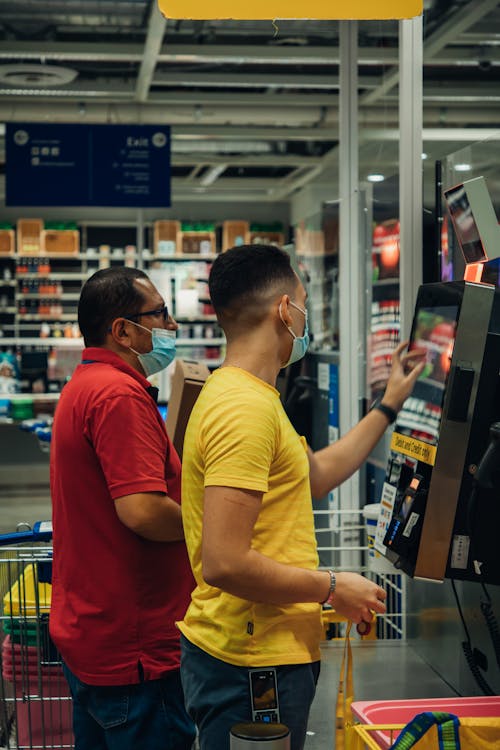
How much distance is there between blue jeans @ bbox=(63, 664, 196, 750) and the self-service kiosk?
25.5 inches

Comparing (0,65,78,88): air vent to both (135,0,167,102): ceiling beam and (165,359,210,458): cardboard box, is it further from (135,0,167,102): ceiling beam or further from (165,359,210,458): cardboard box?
(165,359,210,458): cardboard box

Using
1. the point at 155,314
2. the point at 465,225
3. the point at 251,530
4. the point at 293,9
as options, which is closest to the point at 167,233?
the point at 155,314

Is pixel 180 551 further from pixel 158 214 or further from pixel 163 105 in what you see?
pixel 158 214

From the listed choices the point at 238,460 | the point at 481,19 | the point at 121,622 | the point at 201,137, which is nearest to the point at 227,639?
the point at 238,460

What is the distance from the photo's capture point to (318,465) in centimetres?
228

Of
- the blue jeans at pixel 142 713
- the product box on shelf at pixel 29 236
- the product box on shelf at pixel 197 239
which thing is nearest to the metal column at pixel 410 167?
the blue jeans at pixel 142 713

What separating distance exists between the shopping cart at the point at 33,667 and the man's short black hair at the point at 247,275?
1.35 meters

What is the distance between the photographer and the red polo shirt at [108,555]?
86.8 inches

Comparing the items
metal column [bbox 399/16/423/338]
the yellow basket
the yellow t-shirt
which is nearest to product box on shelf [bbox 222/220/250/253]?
metal column [bbox 399/16/423/338]

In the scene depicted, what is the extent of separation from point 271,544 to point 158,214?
1599 cm

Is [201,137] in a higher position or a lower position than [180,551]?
higher

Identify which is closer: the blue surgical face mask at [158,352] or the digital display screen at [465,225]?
the digital display screen at [465,225]

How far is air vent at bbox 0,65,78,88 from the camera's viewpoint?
8836 mm

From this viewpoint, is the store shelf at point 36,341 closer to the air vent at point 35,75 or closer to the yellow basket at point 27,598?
the air vent at point 35,75
